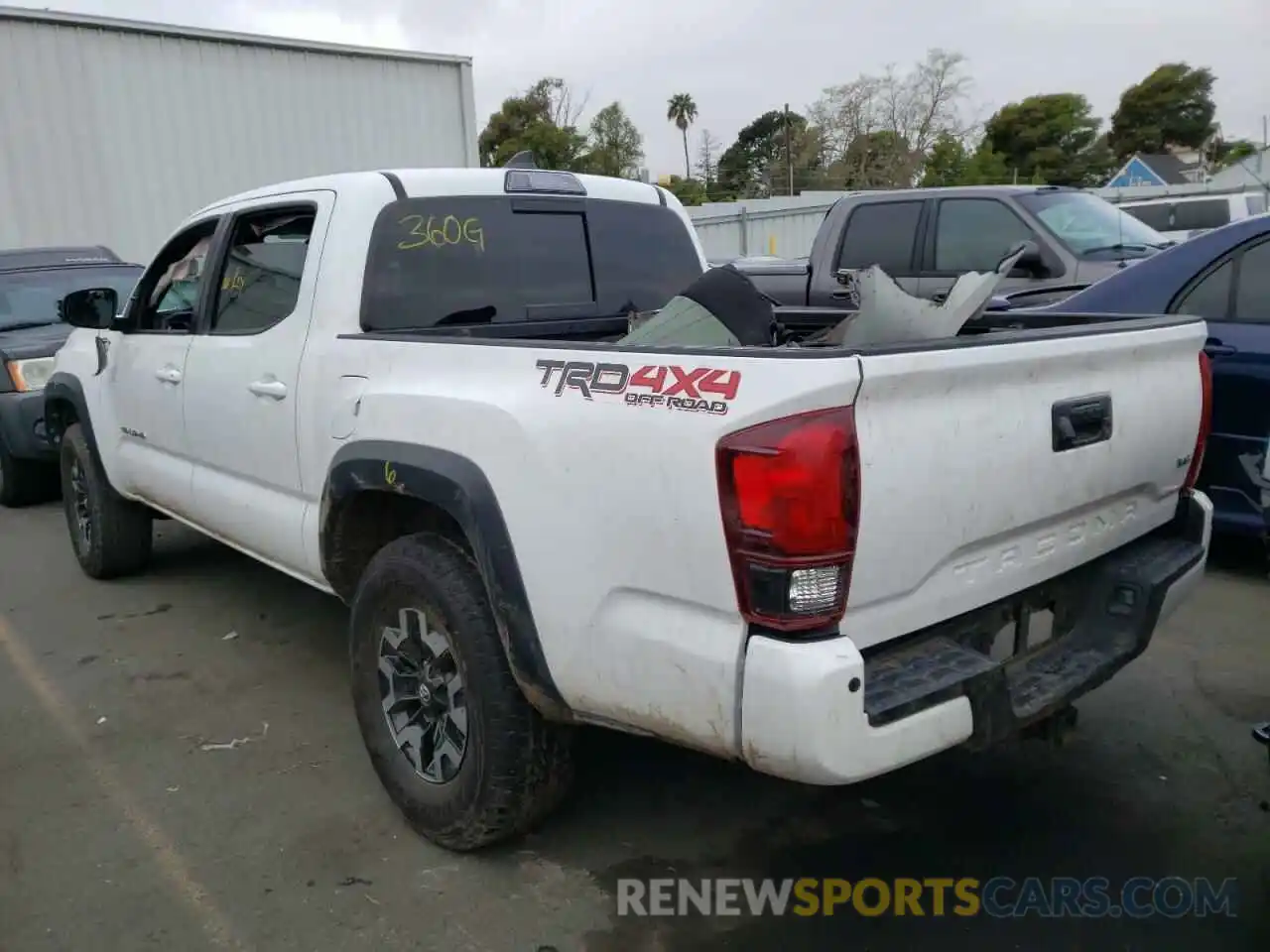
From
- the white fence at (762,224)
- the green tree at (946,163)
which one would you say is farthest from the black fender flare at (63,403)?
the green tree at (946,163)

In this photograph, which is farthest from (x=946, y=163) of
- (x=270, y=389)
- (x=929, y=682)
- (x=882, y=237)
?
(x=929, y=682)

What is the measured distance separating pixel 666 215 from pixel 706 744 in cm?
265

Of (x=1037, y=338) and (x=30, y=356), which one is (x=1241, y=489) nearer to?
(x=1037, y=338)

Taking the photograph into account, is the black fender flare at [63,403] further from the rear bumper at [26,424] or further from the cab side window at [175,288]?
the rear bumper at [26,424]

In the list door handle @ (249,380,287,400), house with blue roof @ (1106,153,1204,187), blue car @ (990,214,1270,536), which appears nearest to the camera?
door handle @ (249,380,287,400)

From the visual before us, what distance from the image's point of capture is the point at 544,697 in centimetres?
260

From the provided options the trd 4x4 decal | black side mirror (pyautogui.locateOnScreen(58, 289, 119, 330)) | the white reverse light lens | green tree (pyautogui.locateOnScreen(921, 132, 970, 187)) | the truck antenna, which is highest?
green tree (pyautogui.locateOnScreen(921, 132, 970, 187))

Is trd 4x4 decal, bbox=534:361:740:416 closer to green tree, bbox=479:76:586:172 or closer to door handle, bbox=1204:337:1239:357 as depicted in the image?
door handle, bbox=1204:337:1239:357

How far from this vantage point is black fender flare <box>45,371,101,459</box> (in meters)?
5.41

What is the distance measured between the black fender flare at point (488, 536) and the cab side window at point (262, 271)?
3.42ft

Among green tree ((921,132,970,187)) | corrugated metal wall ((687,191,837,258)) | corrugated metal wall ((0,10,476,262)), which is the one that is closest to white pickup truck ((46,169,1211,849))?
corrugated metal wall ((0,10,476,262))

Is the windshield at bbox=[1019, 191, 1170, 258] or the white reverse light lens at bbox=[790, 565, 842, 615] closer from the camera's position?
the white reverse light lens at bbox=[790, 565, 842, 615]

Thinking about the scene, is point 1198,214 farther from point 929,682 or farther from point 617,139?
point 617,139

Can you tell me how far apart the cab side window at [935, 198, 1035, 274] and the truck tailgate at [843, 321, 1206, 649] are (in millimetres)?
4908
